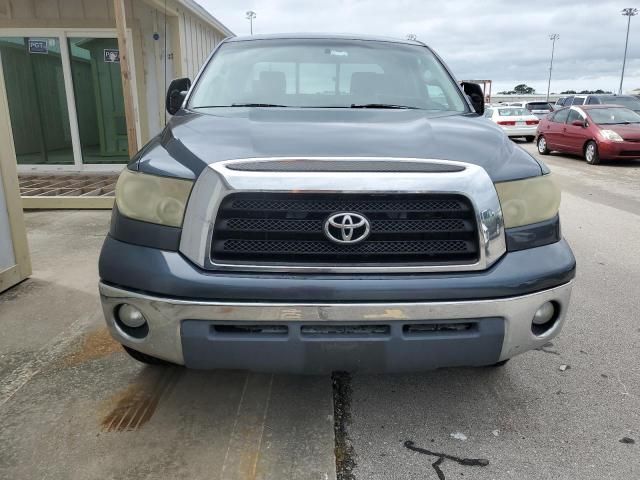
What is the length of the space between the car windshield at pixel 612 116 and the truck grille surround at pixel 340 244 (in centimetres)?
1307

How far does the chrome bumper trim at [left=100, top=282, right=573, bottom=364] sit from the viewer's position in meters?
2.01

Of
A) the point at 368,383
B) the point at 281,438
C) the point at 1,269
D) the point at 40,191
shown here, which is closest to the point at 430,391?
the point at 368,383

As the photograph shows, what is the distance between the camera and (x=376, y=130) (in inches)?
96.3

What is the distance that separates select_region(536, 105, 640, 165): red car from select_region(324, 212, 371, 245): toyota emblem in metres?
12.6

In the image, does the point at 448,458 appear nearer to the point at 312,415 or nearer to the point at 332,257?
the point at 312,415

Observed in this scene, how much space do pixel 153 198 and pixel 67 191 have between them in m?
6.29

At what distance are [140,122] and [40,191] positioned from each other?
263 centimetres

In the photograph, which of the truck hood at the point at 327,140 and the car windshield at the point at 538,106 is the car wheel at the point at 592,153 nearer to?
the truck hood at the point at 327,140

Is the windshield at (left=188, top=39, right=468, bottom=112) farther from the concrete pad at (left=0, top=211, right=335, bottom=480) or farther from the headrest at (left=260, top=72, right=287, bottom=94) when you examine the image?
the concrete pad at (left=0, top=211, right=335, bottom=480)

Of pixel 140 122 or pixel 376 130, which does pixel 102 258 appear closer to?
pixel 376 130

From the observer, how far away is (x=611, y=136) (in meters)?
12.5

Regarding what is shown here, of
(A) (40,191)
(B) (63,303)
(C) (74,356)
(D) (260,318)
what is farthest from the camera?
(A) (40,191)

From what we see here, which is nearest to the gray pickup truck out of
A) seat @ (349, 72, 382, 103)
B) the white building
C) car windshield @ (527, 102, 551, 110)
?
seat @ (349, 72, 382, 103)

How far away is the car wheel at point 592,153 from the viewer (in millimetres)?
12928
